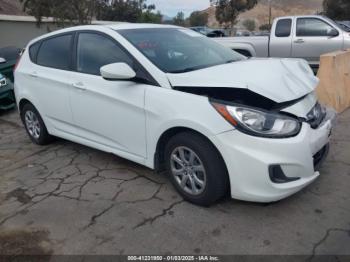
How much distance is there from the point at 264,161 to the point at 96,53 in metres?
2.33

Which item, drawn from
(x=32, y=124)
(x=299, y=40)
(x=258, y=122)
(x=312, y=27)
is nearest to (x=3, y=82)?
(x=32, y=124)

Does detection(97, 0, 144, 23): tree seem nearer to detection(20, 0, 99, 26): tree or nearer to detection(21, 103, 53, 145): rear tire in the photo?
detection(20, 0, 99, 26): tree

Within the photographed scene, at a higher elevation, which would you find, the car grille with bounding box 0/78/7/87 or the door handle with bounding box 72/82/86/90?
the door handle with bounding box 72/82/86/90

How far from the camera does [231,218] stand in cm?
332

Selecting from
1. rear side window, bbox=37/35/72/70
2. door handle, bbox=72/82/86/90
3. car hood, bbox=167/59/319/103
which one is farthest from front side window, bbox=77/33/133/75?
car hood, bbox=167/59/319/103

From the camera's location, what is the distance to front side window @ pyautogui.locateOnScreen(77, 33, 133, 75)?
3994mm

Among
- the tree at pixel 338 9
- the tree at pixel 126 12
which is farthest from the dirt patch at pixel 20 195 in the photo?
the tree at pixel 338 9

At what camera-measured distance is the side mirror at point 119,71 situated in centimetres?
361

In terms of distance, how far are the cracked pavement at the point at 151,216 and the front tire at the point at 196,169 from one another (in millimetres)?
158

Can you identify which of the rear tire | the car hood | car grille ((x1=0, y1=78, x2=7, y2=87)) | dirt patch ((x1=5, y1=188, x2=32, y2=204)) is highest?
the car hood

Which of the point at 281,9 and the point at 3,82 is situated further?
the point at 281,9

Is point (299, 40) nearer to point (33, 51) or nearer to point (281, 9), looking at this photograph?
point (33, 51)

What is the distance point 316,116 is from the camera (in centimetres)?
353

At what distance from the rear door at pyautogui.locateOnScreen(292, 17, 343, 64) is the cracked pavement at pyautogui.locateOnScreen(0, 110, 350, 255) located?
17.7 feet
